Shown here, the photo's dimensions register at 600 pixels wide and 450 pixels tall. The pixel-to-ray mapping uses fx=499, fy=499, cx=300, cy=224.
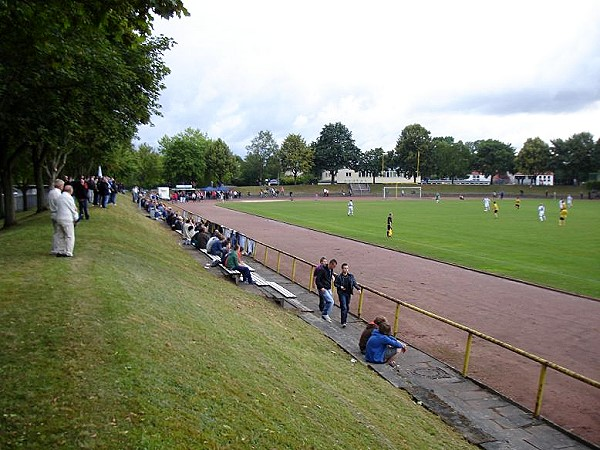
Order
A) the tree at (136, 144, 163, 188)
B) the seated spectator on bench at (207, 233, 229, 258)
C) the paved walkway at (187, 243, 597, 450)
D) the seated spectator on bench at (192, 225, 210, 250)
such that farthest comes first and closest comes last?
the tree at (136, 144, 163, 188) < the seated spectator on bench at (192, 225, 210, 250) < the seated spectator on bench at (207, 233, 229, 258) < the paved walkway at (187, 243, 597, 450)

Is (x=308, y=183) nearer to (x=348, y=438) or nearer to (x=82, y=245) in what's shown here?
(x=82, y=245)

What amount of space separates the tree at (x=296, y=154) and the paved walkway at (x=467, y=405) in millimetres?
112149

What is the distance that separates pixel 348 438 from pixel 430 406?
324cm

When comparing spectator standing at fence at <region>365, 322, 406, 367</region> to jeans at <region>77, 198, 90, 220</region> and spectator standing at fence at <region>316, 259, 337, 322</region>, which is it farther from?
jeans at <region>77, 198, 90, 220</region>

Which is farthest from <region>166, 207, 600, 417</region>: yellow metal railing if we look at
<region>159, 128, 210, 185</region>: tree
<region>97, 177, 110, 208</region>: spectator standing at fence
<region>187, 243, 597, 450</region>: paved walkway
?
<region>159, 128, 210, 185</region>: tree

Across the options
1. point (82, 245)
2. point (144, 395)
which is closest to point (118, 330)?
point (144, 395)

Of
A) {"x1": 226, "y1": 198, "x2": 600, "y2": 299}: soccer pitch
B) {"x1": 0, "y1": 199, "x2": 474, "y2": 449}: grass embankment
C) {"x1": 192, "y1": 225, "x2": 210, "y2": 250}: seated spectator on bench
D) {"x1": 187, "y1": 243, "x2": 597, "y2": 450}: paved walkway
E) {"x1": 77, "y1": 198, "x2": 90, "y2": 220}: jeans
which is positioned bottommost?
{"x1": 187, "y1": 243, "x2": 597, "y2": 450}: paved walkway

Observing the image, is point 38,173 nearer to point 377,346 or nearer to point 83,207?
point 83,207

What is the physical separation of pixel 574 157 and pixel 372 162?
46.6 meters

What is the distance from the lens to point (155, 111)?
26.1 m

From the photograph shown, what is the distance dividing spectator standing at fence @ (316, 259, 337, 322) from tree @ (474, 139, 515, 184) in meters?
126

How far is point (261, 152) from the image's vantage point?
5197 inches

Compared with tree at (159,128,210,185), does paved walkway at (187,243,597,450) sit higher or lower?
lower

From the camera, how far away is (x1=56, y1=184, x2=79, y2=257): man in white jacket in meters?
11.6
